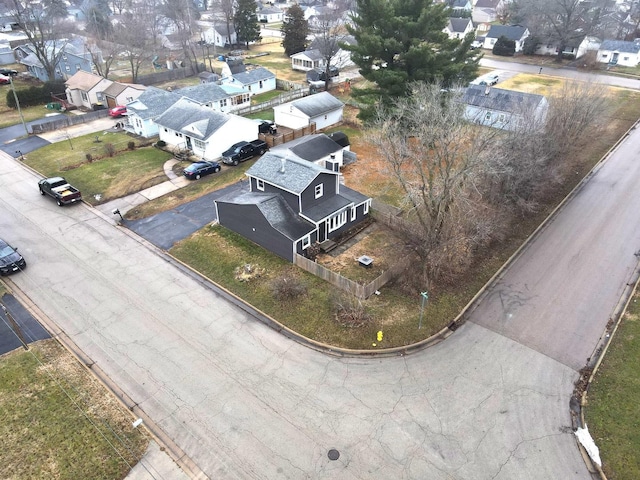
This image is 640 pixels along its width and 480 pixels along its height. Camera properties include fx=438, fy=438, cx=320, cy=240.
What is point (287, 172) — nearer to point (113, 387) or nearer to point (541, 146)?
point (113, 387)

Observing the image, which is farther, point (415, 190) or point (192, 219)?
point (192, 219)

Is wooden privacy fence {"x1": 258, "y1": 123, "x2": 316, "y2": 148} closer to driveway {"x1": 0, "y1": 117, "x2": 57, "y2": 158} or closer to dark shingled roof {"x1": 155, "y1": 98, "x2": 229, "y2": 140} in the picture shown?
dark shingled roof {"x1": 155, "y1": 98, "x2": 229, "y2": 140}

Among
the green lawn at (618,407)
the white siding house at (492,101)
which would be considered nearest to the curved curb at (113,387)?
the green lawn at (618,407)

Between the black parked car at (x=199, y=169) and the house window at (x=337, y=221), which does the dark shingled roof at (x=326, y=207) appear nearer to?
the house window at (x=337, y=221)

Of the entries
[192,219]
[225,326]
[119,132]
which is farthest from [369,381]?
[119,132]

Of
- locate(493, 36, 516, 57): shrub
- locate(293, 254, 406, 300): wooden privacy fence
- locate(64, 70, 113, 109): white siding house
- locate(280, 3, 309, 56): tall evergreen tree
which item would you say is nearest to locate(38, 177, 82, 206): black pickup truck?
locate(293, 254, 406, 300): wooden privacy fence

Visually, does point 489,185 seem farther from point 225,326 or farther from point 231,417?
point 231,417

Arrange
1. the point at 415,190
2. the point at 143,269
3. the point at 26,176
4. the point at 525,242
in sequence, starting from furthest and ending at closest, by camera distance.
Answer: the point at 26,176 → the point at 525,242 → the point at 143,269 → the point at 415,190

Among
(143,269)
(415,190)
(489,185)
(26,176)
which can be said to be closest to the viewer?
(415,190)
